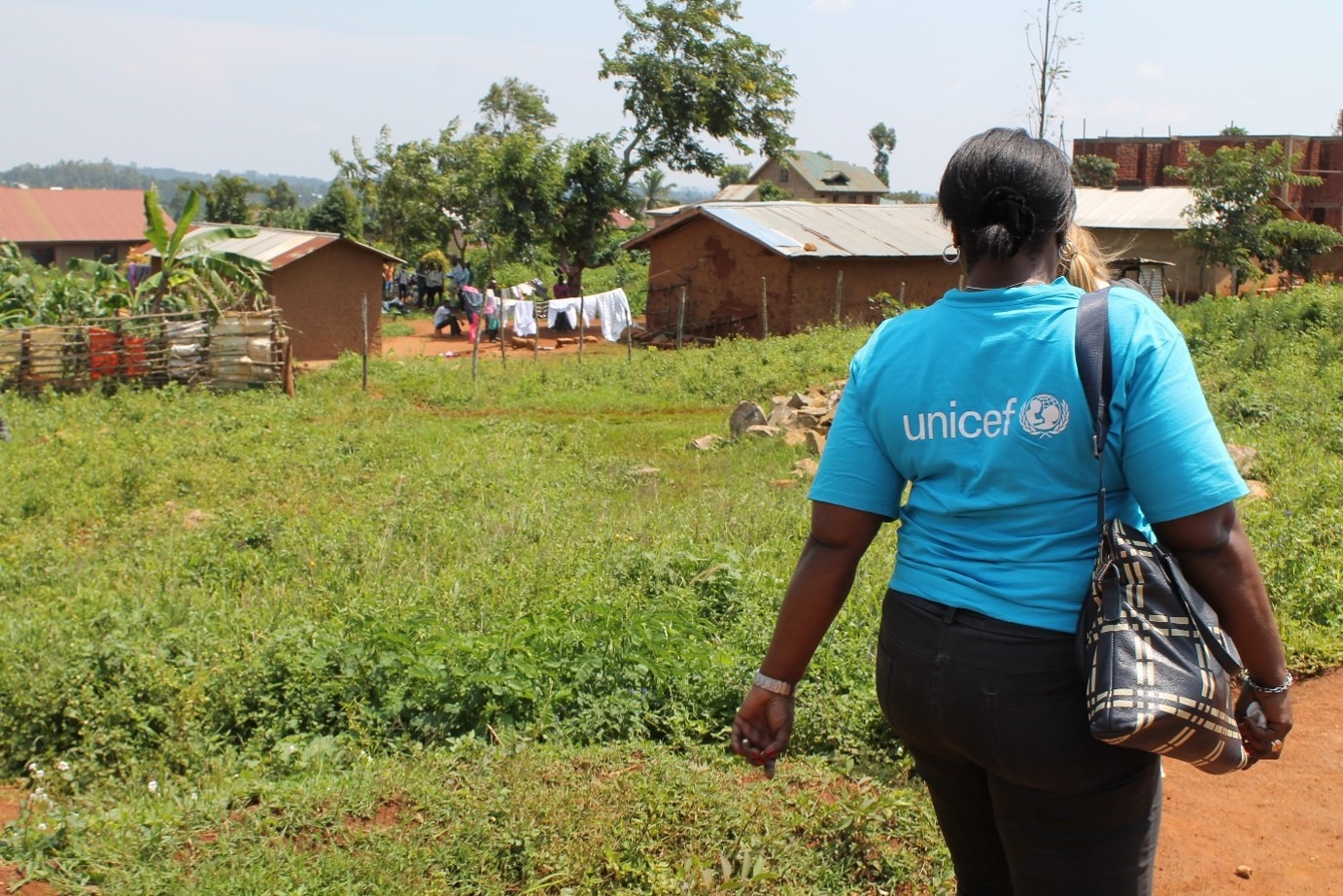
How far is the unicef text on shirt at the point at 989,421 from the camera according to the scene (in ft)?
6.04

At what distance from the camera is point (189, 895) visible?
3.02m

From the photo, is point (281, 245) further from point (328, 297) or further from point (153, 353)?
point (153, 353)

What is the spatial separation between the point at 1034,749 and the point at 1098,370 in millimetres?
590

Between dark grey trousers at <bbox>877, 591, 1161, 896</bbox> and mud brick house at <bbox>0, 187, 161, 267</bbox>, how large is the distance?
56500mm

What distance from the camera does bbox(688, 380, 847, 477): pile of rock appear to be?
1118cm

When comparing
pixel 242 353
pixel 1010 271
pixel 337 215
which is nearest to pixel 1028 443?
pixel 1010 271

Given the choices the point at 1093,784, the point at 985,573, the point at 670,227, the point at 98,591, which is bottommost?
the point at 98,591

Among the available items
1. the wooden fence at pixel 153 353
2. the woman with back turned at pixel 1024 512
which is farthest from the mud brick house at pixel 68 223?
the woman with back turned at pixel 1024 512

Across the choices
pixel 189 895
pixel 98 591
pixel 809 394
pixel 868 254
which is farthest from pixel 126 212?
pixel 189 895

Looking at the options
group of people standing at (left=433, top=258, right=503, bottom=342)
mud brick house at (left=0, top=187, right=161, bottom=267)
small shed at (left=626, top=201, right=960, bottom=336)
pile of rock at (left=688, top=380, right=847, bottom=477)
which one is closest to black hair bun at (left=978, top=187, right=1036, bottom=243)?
pile of rock at (left=688, top=380, right=847, bottom=477)

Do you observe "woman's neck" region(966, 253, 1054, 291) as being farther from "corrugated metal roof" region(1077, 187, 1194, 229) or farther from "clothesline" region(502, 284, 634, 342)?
"corrugated metal roof" region(1077, 187, 1194, 229)

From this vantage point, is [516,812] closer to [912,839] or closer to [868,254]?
[912,839]

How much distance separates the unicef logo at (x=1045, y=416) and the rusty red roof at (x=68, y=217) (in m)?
58.0

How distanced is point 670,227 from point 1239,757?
24.2 meters
